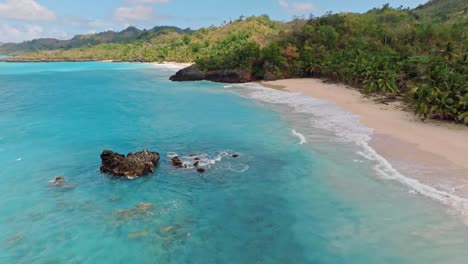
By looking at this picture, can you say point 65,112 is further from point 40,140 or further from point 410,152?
point 410,152

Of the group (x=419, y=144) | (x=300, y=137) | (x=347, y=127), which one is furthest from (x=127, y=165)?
(x=419, y=144)

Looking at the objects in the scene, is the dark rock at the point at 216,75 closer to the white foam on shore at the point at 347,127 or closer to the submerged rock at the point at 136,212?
the white foam on shore at the point at 347,127

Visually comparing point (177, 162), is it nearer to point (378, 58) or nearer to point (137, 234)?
point (137, 234)

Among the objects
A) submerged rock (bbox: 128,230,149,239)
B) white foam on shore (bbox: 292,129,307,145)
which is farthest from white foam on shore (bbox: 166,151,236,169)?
submerged rock (bbox: 128,230,149,239)

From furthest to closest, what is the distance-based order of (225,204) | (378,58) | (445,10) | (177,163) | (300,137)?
(445,10), (378,58), (300,137), (177,163), (225,204)

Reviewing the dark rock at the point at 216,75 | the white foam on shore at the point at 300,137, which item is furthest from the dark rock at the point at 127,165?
the dark rock at the point at 216,75
